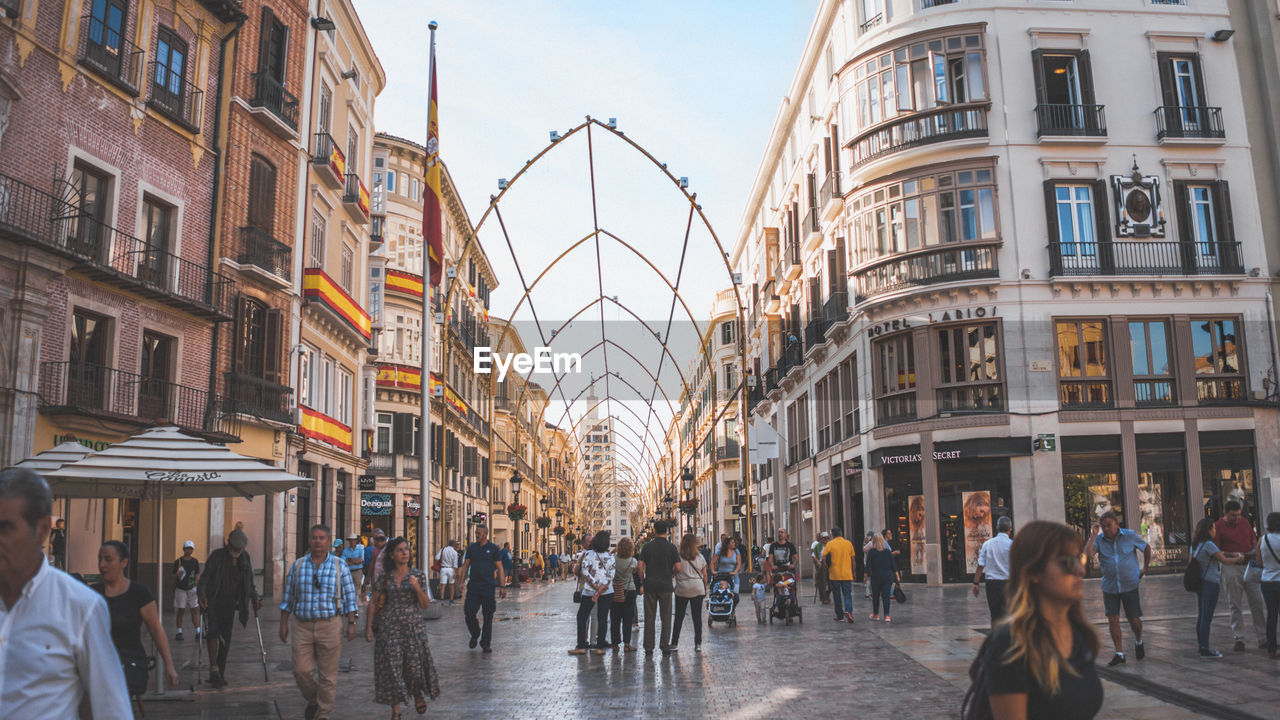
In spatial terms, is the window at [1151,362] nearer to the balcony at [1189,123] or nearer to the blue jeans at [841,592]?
the balcony at [1189,123]

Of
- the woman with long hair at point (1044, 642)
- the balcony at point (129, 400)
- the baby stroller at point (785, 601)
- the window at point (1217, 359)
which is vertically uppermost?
the window at point (1217, 359)

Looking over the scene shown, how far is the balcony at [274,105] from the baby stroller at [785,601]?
17.5m

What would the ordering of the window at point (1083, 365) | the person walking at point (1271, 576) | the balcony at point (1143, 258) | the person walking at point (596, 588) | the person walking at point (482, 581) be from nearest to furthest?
the person walking at point (1271, 576), the person walking at point (596, 588), the person walking at point (482, 581), the window at point (1083, 365), the balcony at point (1143, 258)

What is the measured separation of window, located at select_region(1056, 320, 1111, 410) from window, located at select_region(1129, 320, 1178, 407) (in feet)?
2.86

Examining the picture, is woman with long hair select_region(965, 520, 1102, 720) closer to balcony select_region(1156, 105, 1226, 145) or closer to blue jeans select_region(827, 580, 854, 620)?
blue jeans select_region(827, 580, 854, 620)

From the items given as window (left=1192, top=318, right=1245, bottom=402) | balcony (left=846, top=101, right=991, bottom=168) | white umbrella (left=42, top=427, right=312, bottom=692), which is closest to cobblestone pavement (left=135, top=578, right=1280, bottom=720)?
Result: white umbrella (left=42, top=427, right=312, bottom=692)

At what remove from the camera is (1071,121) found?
101ft

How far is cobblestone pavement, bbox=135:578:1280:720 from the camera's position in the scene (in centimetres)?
1035

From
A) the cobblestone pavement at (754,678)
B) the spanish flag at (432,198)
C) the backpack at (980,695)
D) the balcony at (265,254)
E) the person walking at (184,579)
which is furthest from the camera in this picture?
the balcony at (265,254)

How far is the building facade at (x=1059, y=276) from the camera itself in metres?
29.9

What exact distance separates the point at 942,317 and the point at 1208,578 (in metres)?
18.1

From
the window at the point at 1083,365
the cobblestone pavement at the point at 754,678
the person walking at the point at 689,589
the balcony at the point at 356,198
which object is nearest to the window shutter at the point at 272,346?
the balcony at the point at 356,198

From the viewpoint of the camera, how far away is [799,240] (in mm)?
44312

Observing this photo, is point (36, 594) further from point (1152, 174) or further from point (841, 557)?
point (1152, 174)
